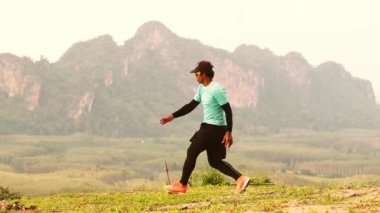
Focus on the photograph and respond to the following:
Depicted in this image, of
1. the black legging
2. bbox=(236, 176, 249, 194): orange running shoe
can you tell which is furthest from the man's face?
bbox=(236, 176, 249, 194): orange running shoe

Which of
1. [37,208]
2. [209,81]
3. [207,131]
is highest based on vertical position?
[209,81]

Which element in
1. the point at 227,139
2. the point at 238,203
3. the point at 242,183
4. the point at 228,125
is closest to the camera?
the point at 227,139

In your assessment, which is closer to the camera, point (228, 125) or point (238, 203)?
point (228, 125)

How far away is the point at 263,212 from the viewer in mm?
9875

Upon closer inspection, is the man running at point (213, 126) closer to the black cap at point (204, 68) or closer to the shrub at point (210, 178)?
the black cap at point (204, 68)

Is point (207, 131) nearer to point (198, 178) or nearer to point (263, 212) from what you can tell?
point (263, 212)

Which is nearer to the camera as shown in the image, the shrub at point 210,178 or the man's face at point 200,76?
the man's face at point 200,76

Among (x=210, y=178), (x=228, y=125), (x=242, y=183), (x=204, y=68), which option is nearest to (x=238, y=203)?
(x=242, y=183)

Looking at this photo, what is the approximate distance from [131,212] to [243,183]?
7.31 ft

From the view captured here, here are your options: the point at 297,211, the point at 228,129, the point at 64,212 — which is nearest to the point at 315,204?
the point at 297,211

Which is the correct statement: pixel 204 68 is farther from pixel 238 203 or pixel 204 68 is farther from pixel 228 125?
pixel 238 203

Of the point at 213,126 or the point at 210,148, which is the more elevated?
the point at 213,126

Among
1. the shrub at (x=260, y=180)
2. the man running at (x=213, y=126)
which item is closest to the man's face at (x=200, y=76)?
the man running at (x=213, y=126)

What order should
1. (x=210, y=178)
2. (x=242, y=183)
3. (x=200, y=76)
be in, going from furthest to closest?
(x=210, y=178)
(x=242, y=183)
(x=200, y=76)
